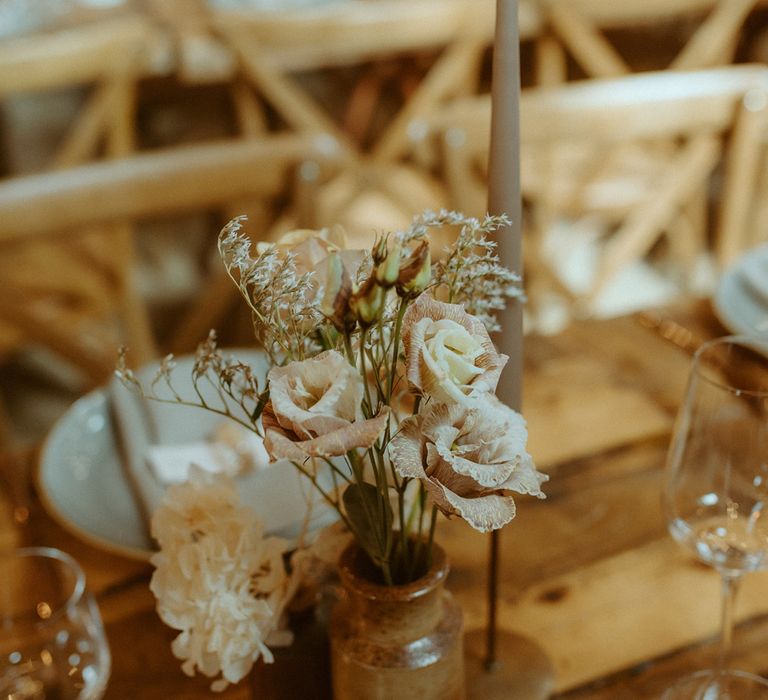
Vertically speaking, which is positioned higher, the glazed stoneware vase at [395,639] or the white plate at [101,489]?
the glazed stoneware vase at [395,639]

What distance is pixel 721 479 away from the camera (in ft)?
2.22

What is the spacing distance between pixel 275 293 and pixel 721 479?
379mm

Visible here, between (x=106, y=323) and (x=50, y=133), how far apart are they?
2.57 feet

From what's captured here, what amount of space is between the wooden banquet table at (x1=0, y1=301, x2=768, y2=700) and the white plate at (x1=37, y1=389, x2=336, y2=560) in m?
0.03

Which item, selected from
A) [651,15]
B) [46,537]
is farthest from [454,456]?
[651,15]

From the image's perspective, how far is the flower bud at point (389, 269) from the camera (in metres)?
0.44

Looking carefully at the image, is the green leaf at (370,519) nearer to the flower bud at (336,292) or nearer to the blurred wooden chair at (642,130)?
the flower bud at (336,292)

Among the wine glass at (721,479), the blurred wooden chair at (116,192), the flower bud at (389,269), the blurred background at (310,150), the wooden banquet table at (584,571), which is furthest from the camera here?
the blurred background at (310,150)

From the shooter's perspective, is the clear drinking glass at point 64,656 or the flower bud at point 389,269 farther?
the clear drinking glass at point 64,656

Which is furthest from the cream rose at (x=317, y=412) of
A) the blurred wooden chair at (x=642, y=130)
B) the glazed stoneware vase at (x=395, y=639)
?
the blurred wooden chair at (x=642, y=130)

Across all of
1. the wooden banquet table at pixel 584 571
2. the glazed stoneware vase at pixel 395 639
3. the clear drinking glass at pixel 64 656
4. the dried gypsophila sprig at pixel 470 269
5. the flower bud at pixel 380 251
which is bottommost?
the wooden banquet table at pixel 584 571

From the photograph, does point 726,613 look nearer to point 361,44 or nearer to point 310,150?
point 310,150

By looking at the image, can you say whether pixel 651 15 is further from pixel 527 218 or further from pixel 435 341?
pixel 435 341

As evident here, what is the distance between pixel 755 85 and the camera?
177 centimetres
